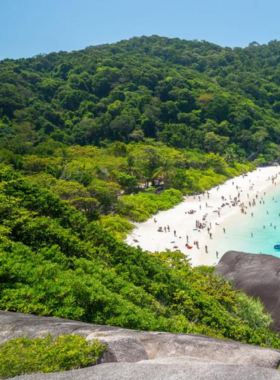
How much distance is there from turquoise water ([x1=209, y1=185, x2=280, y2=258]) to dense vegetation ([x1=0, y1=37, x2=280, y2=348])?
25.6ft

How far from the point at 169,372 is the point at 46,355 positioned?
201cm

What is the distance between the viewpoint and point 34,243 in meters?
11.7

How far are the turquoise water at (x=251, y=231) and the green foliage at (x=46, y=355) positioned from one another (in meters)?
22.1

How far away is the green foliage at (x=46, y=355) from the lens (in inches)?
167

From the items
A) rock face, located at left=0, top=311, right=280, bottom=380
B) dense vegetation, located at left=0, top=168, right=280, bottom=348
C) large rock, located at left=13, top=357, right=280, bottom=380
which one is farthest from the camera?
dense vegetation, located at left=0, top=168, right=280, bottom=348

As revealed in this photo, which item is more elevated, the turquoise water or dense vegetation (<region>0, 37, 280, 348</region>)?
dense vegetation (<region>0, 37, 280, 348</region>)

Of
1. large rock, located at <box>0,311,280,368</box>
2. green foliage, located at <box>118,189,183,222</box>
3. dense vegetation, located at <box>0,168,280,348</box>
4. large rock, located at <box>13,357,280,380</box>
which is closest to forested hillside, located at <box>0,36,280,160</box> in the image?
green foliage, located at <box>118,189,183,222</box>

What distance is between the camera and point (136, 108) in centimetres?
7144

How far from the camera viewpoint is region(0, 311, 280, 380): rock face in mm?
3637

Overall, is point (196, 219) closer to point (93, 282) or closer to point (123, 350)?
point (93, 282)

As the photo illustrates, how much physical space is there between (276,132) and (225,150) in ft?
64.8

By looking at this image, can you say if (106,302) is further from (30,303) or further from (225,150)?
(225,150)

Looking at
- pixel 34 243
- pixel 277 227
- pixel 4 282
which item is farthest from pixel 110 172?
pixel 4 282

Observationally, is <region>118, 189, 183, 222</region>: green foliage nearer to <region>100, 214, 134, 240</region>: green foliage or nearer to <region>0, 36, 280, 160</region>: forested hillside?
<region>100, 214, 134, 240</region>: green foliage
